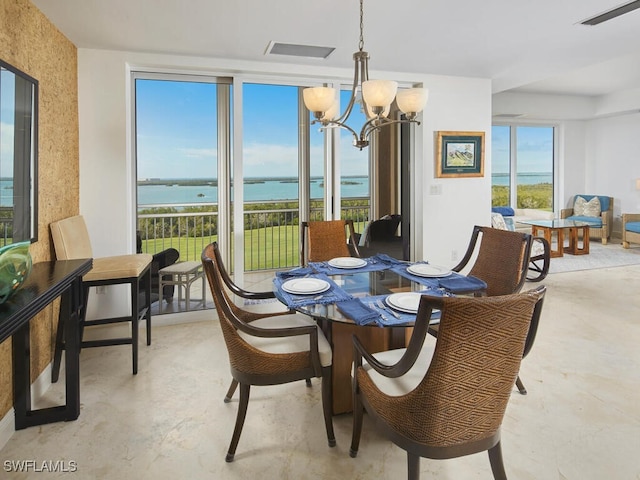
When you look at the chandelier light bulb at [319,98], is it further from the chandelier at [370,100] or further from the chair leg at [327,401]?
the chair leg at [327,401]

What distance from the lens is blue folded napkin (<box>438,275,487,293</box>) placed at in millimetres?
2152

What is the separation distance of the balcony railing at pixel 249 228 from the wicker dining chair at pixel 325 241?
31.4 inches

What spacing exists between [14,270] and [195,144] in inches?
94.3

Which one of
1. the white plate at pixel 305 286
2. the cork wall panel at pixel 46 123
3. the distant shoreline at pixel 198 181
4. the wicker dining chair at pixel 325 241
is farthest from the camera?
the distant shoreline at pixel 198 181

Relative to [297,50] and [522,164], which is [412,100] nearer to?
[297,50]

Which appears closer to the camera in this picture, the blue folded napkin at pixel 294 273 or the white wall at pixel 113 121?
the blue folded napkin at pixel 294 273

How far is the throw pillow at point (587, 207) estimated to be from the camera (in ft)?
26.7

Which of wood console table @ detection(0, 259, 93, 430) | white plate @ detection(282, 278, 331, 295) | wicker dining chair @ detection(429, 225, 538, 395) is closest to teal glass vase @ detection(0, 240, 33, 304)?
wood console table @ detection(0, 259, 93, 430)

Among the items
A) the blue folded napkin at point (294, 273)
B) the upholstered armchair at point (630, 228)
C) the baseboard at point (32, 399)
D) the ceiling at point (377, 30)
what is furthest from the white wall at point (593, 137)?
the baseboard at point (32, 399)

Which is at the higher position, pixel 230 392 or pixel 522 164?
pixel 522 164

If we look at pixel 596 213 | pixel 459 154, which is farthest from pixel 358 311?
pixel 596 213

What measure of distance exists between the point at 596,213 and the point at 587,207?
0.20 m

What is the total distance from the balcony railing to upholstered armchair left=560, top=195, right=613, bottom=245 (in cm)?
596

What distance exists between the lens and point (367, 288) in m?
2.25
